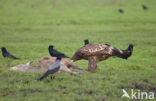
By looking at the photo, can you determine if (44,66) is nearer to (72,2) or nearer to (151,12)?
(151,12)

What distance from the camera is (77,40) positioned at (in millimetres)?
18922

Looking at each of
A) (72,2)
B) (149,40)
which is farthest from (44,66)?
(72,2)

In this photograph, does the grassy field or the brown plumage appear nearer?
the grassy field

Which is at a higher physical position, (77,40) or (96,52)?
(96,52)

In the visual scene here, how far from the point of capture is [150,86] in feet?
27.0

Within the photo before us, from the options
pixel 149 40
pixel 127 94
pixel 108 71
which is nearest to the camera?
pixel 127 94

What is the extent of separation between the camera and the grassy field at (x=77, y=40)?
24.9 ft

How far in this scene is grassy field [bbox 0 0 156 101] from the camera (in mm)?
7582

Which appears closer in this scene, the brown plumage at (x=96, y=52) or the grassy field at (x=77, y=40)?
the grassy field at (x=77, y=40)

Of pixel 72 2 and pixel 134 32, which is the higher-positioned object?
pixel 72 2

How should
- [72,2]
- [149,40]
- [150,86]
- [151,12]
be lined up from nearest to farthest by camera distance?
[150,86]
[149,40]
[151,12]
[72,2]

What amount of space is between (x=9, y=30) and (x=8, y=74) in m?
15.1

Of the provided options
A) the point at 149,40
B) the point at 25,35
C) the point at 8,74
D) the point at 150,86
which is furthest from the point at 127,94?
the point at 25,35

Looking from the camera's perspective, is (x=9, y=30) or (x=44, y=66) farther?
(x=9, y=30)
